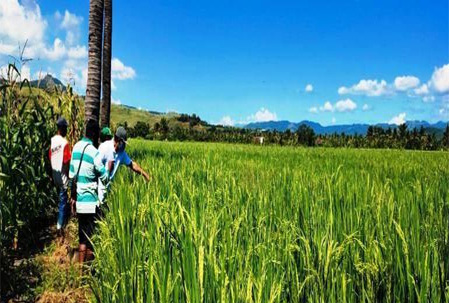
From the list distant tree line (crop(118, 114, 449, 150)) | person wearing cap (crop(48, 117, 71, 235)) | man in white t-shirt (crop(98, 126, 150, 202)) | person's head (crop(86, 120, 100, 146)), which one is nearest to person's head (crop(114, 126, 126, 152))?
man in white t-shirt (crop(98, 126, 150, 202))

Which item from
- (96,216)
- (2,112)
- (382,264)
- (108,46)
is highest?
(108,46)

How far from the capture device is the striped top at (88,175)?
5082 mm

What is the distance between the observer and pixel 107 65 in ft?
39.8

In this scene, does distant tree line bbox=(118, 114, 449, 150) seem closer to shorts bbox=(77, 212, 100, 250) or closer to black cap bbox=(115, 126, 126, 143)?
black cap bbox=(115, 126, 126, 143)

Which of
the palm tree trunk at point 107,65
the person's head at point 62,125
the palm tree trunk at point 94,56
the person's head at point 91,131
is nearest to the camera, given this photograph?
the person's head at point 91,131

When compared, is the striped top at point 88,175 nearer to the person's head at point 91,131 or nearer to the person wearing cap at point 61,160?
the person's head at point 91,131

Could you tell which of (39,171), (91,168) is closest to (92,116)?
(39,171)

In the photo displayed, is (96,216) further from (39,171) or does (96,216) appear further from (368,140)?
(368,140)

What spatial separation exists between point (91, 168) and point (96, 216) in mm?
767

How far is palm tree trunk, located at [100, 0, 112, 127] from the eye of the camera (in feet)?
39.0

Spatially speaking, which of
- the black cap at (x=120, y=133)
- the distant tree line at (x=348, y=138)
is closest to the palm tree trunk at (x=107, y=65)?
the black cap at (x=120, y=133)

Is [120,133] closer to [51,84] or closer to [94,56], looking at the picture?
[94,56]

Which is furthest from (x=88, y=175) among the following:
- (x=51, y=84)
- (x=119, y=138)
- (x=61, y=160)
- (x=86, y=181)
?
(x=51, y=84)

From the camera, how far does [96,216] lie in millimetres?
5480
